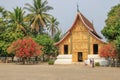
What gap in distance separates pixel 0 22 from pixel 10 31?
2.40 m

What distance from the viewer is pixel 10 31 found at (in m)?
58.5

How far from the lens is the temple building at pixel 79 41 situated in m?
50.8

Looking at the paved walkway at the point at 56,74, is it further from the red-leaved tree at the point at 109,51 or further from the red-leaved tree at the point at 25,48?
the red-leaved tree at the point at 25,48

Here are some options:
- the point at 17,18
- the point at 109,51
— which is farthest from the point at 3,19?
the point at 109,51

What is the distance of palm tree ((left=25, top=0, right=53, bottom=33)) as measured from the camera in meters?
61.4

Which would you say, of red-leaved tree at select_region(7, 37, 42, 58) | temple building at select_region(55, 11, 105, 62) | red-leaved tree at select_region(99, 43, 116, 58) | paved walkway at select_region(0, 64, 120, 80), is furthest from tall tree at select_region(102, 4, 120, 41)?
paved walkway at select_region(0, 64, 120, 80)

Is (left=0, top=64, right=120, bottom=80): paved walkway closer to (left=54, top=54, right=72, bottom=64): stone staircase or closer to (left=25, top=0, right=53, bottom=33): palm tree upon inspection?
(left=54, top=54, right=72, bottom=64): stone staircase

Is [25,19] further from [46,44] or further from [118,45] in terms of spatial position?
[118,45]

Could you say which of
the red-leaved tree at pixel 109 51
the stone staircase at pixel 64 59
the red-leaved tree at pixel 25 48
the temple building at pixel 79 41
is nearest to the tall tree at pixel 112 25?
the red-leaved tree at pixel 109 51

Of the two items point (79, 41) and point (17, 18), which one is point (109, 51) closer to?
point (79, 41)

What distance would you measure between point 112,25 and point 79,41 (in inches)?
275

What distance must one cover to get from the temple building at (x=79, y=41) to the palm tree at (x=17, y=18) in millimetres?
10730

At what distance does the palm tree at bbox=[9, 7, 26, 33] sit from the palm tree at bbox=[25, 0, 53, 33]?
170 centimetres

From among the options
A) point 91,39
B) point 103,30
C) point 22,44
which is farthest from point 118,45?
point 22,44
